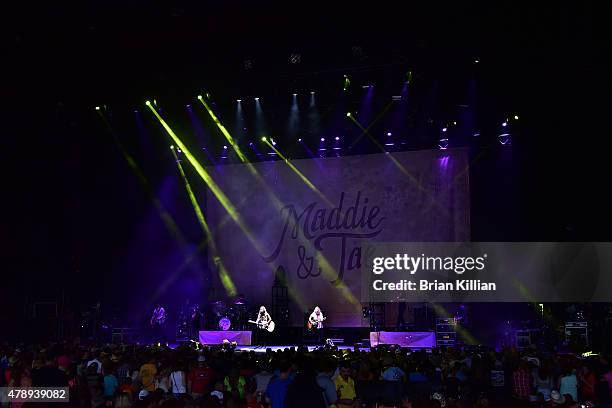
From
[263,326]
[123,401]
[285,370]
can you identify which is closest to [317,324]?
[263,326]

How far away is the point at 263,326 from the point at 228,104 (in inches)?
283

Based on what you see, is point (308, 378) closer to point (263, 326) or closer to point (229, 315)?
point (263, 326)

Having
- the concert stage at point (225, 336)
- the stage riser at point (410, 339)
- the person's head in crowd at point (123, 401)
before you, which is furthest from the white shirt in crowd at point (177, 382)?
the concert stage at point (225, 336)

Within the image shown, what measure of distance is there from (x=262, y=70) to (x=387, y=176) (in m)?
7.55

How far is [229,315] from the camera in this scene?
24.9 metres

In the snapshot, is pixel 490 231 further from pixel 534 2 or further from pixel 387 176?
pixel 534 2

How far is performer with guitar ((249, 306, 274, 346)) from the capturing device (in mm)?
23766

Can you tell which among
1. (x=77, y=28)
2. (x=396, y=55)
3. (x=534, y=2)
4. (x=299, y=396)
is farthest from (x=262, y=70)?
(x=299, y=396)

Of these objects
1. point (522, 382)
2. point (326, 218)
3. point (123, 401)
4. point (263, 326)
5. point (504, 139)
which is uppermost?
point (504, 139)

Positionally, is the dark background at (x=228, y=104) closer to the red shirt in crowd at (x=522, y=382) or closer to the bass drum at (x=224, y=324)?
the bass drum at (x=224, y=324)

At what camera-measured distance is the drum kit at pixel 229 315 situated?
2417 centimetres

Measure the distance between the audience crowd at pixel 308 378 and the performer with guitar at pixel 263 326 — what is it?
32.2ft

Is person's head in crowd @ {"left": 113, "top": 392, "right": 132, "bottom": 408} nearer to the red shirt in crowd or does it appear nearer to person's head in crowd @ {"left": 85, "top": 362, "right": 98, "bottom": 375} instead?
person's head in crowd @ {"left": 85, "top": 362, "right": 98, "bottom": 375}

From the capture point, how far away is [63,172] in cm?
2239
